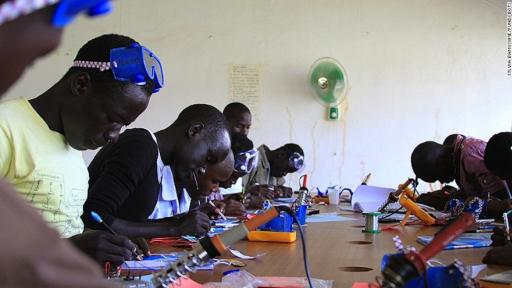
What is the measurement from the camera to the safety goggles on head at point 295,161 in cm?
408

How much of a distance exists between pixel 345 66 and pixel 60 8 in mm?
4316

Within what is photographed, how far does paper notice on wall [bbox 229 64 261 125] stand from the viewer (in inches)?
180

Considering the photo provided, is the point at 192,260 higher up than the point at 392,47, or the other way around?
the point at 392,47

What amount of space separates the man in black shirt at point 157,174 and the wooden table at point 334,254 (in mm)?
139

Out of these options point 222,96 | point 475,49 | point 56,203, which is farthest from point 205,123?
point 475,49

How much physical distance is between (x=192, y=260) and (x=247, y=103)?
3901 millimetres

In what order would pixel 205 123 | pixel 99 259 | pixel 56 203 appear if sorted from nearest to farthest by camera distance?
pixel 99 259 → pixel 56 203 → pixel 205 123

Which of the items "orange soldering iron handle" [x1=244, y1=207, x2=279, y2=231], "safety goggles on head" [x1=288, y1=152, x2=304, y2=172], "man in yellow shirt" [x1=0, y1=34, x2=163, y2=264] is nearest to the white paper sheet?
"safety goggles on head" [x1=288, y1=152, x2=304, y2=172]

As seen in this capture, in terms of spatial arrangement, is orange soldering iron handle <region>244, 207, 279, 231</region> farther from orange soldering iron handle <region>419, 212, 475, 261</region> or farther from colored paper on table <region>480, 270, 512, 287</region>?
colored paper on table <region>480, 270, 512, 287</region>

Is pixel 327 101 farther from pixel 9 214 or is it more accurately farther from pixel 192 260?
pixel 9 214

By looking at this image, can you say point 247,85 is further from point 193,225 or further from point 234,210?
point 193,225

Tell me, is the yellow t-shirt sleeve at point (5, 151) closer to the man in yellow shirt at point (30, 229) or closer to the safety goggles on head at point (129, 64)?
the safety goggles on head at point (129, 64)

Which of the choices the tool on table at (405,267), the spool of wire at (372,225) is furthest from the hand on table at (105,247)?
the spool of wire at (372,225)

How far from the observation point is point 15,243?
31 centimetres
